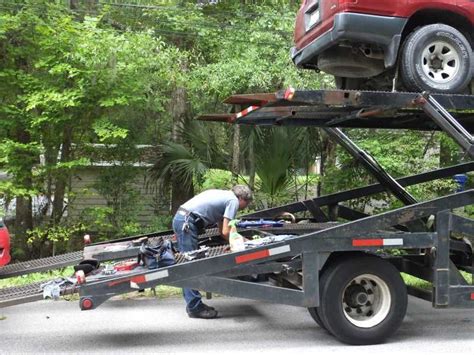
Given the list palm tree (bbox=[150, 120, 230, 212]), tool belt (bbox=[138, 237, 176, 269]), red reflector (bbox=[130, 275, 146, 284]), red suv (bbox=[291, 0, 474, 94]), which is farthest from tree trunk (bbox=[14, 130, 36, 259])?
red suv (bbox=[291, 0, 474, 94])

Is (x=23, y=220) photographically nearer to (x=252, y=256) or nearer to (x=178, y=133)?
(x=178, y=133)

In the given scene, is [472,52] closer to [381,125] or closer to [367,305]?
[381,125]

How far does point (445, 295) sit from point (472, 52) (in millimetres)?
2659

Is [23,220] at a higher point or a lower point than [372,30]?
lower

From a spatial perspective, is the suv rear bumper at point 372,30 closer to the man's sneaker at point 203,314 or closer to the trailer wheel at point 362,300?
the trailer wheel at point 362,300

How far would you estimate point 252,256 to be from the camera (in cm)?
564

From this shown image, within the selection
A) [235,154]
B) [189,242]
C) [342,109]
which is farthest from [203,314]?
[235,154]

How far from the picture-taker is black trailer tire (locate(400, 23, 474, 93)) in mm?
6262

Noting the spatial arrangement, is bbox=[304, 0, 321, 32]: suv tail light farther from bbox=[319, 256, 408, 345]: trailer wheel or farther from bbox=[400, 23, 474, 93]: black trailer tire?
bbox=[319, 256, 408, 345]: trailer wheel

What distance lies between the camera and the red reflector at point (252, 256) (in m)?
5.61

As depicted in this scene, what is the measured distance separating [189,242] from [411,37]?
3.35 metres

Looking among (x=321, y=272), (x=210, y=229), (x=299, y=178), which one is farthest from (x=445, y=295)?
(x=299, y=178)

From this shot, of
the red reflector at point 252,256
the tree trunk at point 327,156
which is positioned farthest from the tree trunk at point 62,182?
the red reflector at point 252,256

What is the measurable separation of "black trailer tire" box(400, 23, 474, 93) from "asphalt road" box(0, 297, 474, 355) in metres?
2.64
